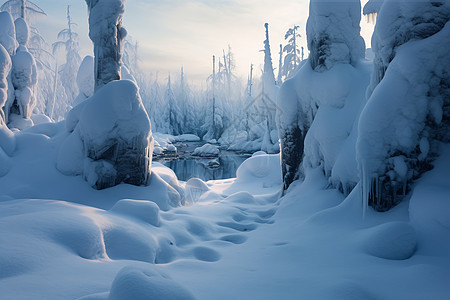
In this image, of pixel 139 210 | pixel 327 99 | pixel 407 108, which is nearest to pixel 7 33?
pixel 139 210

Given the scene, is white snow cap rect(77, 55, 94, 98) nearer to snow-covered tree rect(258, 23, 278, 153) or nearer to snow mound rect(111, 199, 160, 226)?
snow mound rect(111, 199, 160, 226)

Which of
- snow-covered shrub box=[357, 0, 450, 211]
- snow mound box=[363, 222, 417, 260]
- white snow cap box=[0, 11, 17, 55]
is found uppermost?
white snow cap box=[0, 11, 17, 55]

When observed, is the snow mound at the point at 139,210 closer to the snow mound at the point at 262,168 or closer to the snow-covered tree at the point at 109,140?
the snow-covered tree at the point at 109,140

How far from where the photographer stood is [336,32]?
7.95m

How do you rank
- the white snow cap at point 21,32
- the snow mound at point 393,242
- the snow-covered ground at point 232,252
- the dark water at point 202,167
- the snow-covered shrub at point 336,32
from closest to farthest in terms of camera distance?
the snow-covered ground at point 232,252, the snow mound at point 393,242, the snow-covered shrub at point 336,32, the white snow cap at point 21,32, the dark water at point 202,167

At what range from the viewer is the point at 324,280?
302 centimetres

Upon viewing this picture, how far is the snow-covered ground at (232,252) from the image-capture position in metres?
2.39

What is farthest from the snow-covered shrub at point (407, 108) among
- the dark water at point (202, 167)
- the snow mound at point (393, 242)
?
the dark water at point (202, 167)

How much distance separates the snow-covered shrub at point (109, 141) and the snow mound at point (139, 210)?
3.02 meters

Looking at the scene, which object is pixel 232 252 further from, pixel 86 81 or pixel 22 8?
pixel 22 8

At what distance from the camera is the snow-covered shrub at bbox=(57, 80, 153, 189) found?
7977 millimetres

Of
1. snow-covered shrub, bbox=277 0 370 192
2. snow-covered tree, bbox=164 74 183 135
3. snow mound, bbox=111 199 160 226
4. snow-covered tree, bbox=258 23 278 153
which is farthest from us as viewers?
snow-covered tree, bbox=164 74 183 135

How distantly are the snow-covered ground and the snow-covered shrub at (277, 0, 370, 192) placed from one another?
113 centimetres

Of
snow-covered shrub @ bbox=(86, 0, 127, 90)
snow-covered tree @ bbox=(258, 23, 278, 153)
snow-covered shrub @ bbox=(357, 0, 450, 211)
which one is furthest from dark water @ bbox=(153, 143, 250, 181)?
snow-covered shrub @ bbox=(357, 0, 450, 211)
